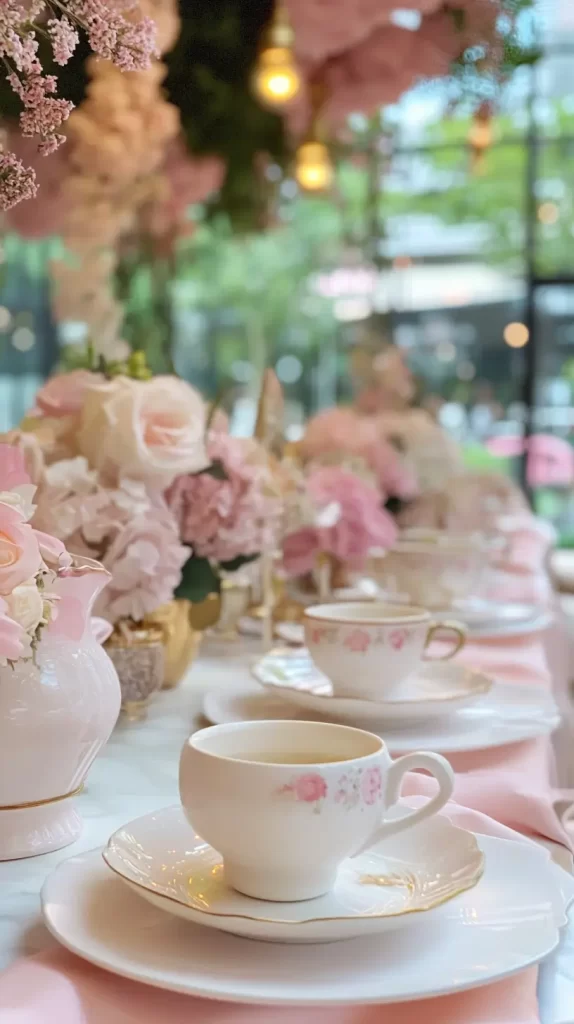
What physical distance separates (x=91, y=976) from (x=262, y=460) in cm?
87

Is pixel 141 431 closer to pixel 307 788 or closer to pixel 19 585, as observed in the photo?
pixel 19 585

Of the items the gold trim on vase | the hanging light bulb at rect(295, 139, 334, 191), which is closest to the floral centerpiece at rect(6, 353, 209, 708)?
the gold trim on vase

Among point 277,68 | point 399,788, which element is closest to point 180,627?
point 399,788

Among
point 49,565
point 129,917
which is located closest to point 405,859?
point 129,917

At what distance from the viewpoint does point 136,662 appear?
1.15 meters

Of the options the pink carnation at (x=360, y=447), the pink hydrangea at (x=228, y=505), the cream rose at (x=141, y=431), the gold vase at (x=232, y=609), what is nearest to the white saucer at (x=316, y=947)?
the cream rose at (x=141, y=431)

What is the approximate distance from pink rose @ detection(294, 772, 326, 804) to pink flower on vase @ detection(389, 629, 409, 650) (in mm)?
481

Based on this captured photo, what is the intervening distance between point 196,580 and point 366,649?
26cm

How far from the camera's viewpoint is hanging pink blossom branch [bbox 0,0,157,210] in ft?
2.32

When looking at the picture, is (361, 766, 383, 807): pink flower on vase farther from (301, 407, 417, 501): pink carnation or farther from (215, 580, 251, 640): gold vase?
(301, 407, 417, 501): pink carnation

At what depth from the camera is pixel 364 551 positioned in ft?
6.03

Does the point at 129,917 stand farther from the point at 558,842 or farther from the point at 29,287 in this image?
the point at 29,287

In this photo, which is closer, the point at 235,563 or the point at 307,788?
the point at 307,788

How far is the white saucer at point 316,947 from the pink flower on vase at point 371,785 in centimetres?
7
